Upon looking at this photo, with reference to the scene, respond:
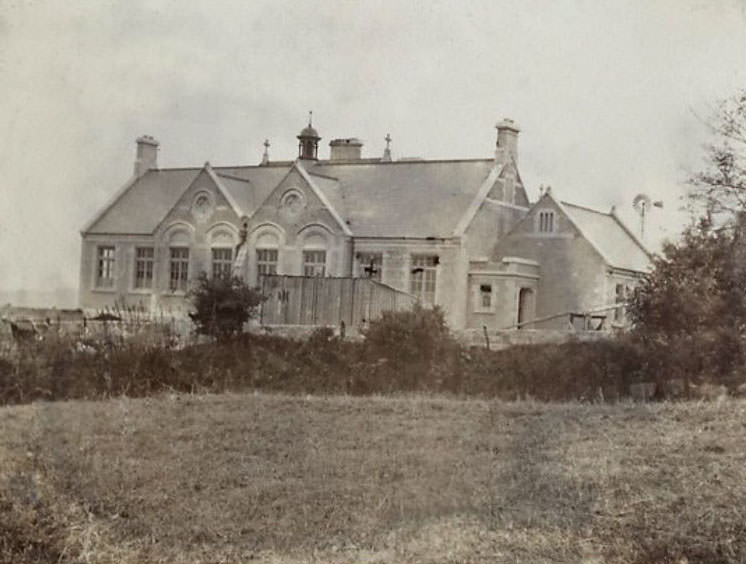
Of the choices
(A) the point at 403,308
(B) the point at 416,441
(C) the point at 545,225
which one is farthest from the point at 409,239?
(B) the point at 416,441

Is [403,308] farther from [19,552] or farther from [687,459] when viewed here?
[19,552]

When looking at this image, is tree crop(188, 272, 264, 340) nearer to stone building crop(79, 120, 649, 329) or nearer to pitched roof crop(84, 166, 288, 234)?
stone building crop(79, 120, 649, 329)

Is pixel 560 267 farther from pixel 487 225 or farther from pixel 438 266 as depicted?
pixel 438 266

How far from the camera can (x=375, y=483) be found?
17.1ft

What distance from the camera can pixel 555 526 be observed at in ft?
15.5

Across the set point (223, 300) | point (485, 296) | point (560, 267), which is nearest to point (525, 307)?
point (485, 296)

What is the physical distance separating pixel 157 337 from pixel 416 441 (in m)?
2.11

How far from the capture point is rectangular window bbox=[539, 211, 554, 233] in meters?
6.50

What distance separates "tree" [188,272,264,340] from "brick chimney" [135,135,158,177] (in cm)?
77

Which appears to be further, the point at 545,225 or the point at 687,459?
the point at 545,225

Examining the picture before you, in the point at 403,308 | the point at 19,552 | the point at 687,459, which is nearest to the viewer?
the point at 19,552

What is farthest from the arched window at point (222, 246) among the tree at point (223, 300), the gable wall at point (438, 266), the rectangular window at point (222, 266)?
the gable wall at point (438, 266)

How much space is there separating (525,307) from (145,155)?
2610 mm

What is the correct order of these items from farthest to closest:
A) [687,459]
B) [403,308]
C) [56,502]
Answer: [403,308], [687,459], [56,502]
